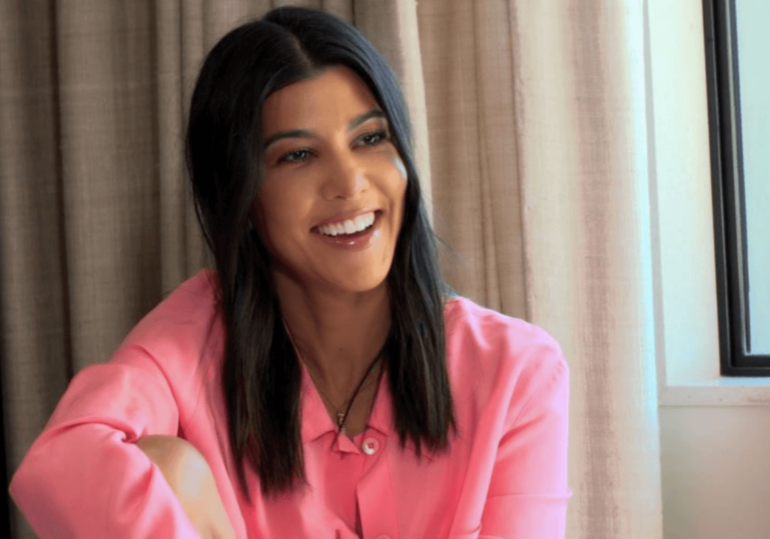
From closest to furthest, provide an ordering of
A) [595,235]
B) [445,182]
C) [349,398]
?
[349,398]
[595,235]
[445,182]

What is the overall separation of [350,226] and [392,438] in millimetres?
298

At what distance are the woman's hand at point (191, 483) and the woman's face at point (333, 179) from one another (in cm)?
31

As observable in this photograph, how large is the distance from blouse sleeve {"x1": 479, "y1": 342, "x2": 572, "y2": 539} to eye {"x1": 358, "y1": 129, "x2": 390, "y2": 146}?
Answer: 14.1 inches

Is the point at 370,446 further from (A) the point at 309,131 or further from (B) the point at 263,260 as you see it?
(A) the point at 309,131

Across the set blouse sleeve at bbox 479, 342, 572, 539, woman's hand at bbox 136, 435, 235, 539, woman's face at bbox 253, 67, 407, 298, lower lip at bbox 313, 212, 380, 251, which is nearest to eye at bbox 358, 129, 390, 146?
woman's face at bbox 253, 67, 407, 298

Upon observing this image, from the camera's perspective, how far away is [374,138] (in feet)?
4.65

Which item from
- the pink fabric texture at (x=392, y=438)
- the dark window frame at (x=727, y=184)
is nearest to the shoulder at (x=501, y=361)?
the pink fabric texture at (x=392, y=438)

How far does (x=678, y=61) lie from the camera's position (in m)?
1.90

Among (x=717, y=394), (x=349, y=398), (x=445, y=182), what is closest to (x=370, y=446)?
(x=349, y=398)

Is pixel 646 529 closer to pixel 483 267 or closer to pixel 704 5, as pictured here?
pixel 483 267

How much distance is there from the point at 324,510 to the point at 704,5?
1202 mm

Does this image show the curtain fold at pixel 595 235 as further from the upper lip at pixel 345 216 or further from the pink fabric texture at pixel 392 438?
the upper lip at pixel 345 216

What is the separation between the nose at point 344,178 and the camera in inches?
53.5

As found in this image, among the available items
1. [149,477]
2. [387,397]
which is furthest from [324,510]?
[149,477]
